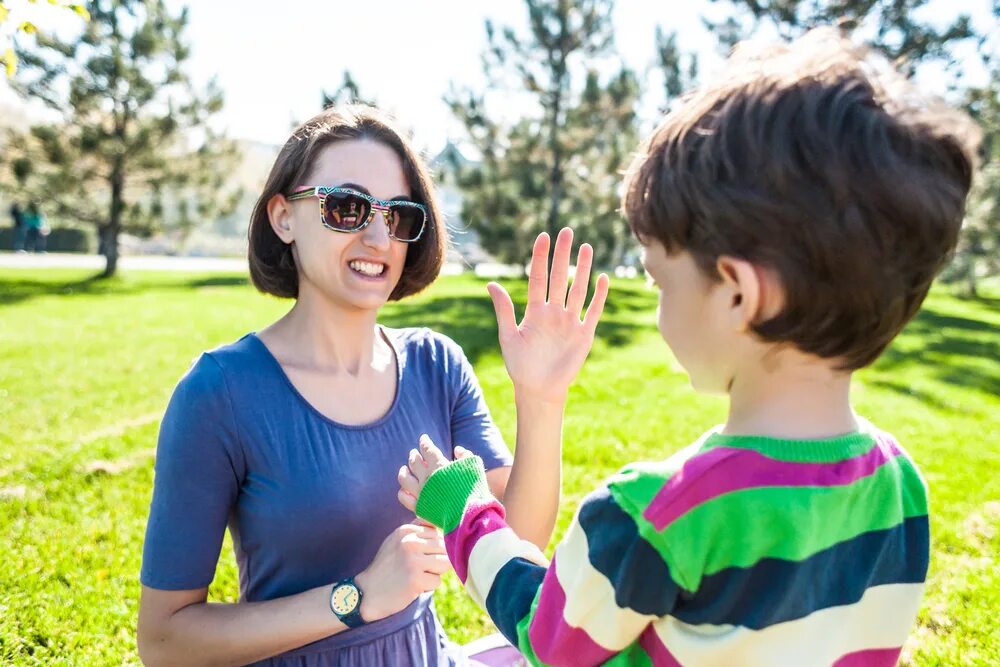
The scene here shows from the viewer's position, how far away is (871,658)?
3.36 feet

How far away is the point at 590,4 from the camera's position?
54.6 ft

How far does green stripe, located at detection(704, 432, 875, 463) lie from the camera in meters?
0.93

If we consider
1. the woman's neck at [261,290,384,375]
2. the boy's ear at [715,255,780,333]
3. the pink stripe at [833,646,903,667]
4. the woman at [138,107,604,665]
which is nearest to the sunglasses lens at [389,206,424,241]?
the woman at [138,107,604,665]

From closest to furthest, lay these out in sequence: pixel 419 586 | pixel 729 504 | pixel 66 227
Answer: pixel 729 504, pixel 419 586, pixel 66 227

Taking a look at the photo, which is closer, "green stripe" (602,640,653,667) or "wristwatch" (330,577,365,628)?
"green stripe" (602,640,653,667)

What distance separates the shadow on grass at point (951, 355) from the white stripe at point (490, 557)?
7.19 metres

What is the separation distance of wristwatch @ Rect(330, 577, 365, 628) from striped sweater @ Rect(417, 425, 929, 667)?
1.77 ft

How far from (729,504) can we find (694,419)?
17.9 feet

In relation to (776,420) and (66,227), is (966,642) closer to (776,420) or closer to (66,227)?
(776,420)

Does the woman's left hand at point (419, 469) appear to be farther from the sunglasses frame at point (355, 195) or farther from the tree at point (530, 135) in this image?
the tree at point (530, 135)

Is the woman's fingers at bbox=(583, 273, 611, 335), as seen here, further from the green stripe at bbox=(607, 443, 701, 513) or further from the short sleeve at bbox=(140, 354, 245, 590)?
the short sleeve at bbox=(140, 354, 245, 590)

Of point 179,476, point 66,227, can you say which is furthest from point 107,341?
point 66,227

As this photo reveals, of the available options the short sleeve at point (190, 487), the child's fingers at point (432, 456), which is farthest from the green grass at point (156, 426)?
the short sleeve at point (190, 487)

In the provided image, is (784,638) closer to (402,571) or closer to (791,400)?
(791,400)
